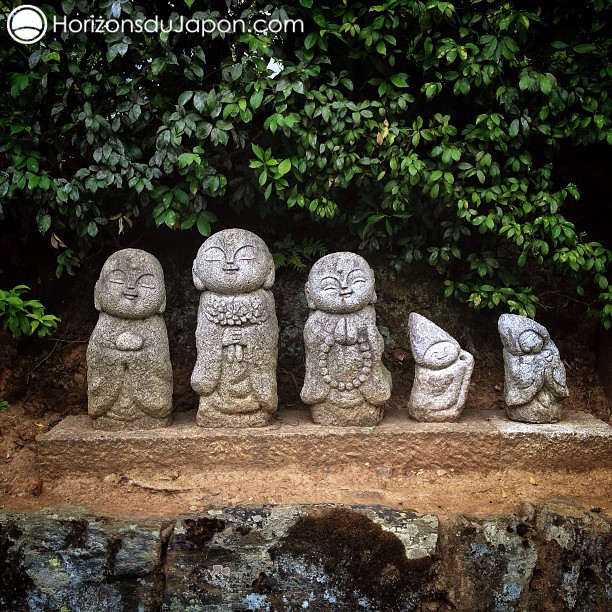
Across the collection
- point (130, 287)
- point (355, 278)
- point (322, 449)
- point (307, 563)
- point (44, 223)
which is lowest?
point (307, 563)

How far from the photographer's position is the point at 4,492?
193 inches

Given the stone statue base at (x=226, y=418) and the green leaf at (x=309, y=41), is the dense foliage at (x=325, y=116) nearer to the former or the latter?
the green leaf at (x=309, y=41)

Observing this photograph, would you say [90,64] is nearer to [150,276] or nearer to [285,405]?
[150,276]

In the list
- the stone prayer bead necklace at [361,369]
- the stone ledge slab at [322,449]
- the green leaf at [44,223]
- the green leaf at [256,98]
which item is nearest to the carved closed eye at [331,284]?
the stone prayer bead necklace at [361,369]

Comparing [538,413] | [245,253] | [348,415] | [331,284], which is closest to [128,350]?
[245,253]

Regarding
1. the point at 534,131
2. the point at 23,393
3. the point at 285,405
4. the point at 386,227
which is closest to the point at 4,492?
the point at 23,393

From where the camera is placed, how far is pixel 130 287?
5.03 metres

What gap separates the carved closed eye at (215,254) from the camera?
5.05 meters

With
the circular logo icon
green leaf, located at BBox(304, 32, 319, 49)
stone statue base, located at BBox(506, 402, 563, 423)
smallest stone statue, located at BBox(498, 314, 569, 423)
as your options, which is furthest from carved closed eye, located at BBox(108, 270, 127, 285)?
stone statue base, located at BBox(506, 402, 563, 423)

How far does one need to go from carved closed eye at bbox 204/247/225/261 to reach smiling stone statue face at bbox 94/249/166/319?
1.24 ft

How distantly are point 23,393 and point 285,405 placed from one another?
206 cm

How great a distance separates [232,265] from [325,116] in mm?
1221

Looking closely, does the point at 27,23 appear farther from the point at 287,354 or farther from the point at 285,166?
the point at 287,354

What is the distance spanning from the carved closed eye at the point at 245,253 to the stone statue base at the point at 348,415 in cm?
113
